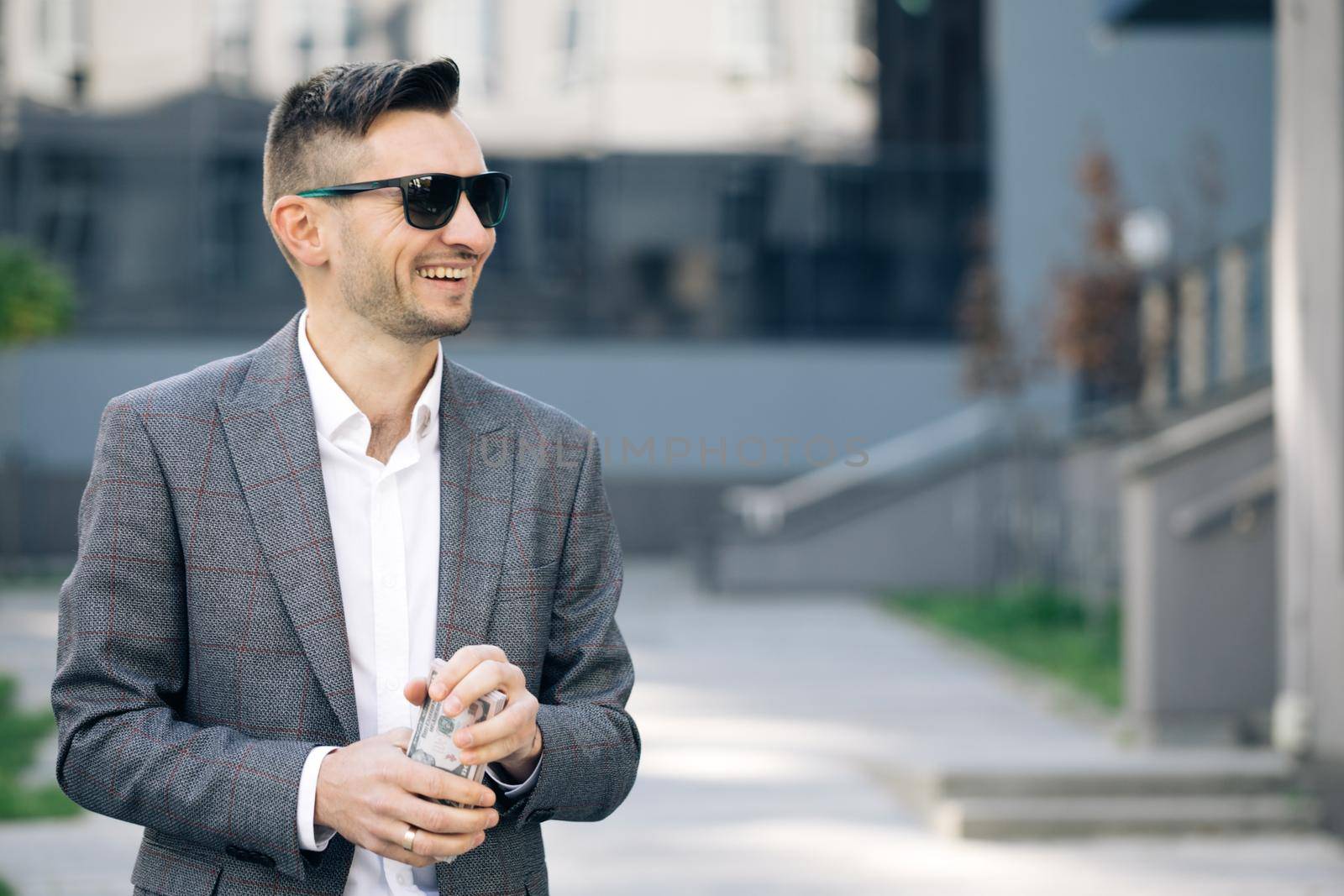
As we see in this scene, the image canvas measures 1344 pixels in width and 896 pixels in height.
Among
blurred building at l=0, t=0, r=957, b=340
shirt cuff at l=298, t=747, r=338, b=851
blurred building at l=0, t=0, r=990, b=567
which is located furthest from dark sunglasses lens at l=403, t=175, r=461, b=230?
blurred building at l=0, t=0, r=957, b=340

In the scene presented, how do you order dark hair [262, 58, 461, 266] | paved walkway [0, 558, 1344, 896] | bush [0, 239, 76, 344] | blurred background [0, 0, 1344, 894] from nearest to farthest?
dark hair [262, 58, 461, 266], paved walkway [0, 558, 1344, 896], blurred background [0, 0, 1344, 894], bush [0, 239, 76, 344]

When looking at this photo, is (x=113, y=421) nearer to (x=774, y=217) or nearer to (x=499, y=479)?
(x=499, y=479)

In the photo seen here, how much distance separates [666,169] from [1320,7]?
16674mm

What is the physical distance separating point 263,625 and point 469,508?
30cm

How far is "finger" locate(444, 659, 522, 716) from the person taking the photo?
183cm

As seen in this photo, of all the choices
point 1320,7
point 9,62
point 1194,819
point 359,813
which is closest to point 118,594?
point 359,813

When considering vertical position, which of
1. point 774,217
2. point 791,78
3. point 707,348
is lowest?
point 707,348

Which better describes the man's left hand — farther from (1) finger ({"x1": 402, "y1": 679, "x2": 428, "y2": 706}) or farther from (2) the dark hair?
(2) the dark hair

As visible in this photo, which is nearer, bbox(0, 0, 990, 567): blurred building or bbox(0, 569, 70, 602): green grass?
bbox(0, 569, 70, 602): green grass

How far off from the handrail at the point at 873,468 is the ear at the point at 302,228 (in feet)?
55.6

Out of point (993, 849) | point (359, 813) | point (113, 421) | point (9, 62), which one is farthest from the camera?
point (9, 62)

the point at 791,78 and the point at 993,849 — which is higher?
the point at 791,78

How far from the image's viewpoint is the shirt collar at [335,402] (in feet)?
7.11

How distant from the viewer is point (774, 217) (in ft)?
76.9
